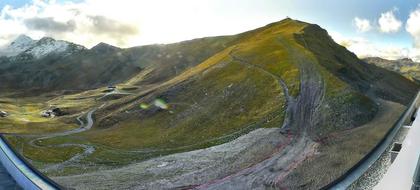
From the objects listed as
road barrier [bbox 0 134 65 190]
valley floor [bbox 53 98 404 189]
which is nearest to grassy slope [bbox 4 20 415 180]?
valley floor [bbox 53 98 404 189]

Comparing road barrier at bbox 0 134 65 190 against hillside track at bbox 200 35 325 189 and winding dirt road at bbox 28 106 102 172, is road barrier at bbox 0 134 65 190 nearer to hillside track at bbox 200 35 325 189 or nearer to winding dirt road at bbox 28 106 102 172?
hillside track at bbox 200 35 325 189

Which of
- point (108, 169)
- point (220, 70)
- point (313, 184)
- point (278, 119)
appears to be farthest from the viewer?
point (220, 70)

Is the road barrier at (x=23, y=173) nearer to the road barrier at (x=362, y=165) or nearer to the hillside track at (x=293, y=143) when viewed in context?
the road barrier at (x=362, y=165)

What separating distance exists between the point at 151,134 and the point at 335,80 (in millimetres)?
54140

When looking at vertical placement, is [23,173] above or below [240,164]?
above

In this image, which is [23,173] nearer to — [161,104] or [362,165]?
[362,165]

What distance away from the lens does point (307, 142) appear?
94.8m

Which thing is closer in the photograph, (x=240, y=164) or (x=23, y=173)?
(x=23, y=173)

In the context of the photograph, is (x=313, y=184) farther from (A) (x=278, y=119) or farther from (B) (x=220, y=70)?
(B) (x=220, y=70)

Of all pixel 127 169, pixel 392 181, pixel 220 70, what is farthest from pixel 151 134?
pixel 392 181

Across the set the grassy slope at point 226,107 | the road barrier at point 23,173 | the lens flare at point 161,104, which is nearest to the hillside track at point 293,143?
the grassy slope at point 226,107

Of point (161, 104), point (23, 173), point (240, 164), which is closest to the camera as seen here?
point (23, 173)

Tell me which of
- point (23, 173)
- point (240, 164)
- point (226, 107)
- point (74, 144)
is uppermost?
point (23, 173)

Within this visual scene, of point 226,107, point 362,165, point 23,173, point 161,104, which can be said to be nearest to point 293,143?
point 226,107
